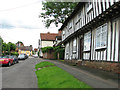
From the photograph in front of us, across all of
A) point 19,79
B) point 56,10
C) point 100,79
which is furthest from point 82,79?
point 56,10

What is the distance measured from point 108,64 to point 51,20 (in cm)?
2261

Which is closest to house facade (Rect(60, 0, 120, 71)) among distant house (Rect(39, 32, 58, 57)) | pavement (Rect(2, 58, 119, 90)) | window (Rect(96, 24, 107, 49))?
window (Rect(96, 24, 107, 49))

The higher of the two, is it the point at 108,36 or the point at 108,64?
the point at 108,36

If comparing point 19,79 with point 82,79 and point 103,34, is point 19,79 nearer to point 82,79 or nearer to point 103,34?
point 82,79

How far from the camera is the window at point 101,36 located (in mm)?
8730

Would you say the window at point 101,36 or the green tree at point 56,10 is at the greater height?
the green tree at point 56,10

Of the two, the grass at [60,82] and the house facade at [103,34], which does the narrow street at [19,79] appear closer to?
the grass at [60,82]

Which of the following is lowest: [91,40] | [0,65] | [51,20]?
[0,65]

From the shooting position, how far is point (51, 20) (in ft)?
95.0

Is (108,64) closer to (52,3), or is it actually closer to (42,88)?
(42,88)

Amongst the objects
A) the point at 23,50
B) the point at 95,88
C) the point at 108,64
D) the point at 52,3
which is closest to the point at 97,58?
the point at 108,64

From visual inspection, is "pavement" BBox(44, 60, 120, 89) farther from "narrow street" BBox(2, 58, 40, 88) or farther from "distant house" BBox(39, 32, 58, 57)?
"distant house" BBox(39, 32, 58, 57)

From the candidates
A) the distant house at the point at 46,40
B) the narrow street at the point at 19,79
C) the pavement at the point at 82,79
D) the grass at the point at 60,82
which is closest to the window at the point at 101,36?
the pavement at the point at 82,79

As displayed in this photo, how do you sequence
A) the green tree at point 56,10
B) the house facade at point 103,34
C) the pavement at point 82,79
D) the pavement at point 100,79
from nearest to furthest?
A: the pavement at point 100,79
the pavement at point 82,79
the house facade at point 103,34
the green tree at point 56,10
